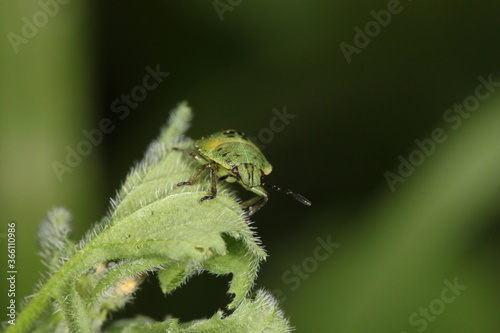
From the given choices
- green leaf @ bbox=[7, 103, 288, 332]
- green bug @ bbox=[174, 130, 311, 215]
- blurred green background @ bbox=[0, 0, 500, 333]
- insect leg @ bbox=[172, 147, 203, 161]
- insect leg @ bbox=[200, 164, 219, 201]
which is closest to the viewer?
green leaf @ bbox=[7, 103, 288, 332]

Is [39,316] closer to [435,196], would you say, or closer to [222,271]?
[222,271]

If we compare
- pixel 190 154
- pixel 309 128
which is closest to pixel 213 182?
pixel 190 154

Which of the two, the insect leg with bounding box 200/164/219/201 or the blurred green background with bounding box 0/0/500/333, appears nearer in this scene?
the insect leg with bounding box 200/164/219/201

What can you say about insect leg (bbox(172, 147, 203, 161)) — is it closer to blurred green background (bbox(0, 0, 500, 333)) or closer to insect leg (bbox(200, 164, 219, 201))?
insect leg (bbox(200, 164, 219, 201))

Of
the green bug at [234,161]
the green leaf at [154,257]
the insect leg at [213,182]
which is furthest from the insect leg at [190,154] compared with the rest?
the green leaf at [154,257]

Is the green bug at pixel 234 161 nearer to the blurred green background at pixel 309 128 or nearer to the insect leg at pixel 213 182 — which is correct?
the insect leg at pixel 213 182

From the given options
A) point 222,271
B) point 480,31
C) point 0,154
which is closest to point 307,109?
point 480,31

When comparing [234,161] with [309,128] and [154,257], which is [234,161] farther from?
[309,128]

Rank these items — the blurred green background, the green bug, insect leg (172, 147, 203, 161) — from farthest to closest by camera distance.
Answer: the blurred green background, the green bug, insect leg (172, 147, 203, 161)

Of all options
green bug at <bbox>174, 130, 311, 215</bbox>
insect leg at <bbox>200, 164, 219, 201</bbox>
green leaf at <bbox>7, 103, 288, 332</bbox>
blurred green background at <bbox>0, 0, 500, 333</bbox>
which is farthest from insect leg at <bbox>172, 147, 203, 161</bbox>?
blurred green background at <bbox>0, 0, 500, 333</bbox>
